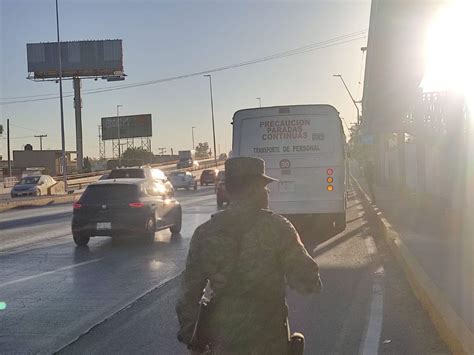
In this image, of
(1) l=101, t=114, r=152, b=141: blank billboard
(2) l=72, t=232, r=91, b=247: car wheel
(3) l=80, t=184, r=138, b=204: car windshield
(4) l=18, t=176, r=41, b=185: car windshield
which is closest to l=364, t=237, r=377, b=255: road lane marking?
(3) l=80, t=184, r=138, b=204: car windshield

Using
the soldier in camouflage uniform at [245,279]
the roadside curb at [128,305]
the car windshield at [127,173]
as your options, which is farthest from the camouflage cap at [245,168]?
the car windshield at [127,173]

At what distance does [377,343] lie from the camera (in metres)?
6.30

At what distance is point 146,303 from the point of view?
831 cm

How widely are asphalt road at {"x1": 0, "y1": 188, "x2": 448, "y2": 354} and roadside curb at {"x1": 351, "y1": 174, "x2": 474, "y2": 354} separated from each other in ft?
0.41

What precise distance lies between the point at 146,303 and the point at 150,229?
6372 millimetres

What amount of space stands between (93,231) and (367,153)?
28.9 metres

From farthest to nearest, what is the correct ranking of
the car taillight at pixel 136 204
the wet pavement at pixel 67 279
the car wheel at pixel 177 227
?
the car wheel at pixel 177 227 → the car taillight at pixel 136 204 → the wet pavement at pixel 67 279

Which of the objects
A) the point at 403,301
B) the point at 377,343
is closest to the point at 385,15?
the point at 403,301

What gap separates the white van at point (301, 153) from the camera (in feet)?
51.0

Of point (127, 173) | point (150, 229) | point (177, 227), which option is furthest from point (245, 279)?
point (127, 173)

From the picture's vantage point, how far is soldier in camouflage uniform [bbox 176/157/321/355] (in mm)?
3232

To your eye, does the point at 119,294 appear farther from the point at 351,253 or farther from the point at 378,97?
the point at 378,97

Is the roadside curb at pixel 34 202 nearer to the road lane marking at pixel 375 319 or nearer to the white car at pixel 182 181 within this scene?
the white car at pixel 182 181

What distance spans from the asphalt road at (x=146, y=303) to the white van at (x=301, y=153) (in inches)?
62.8
